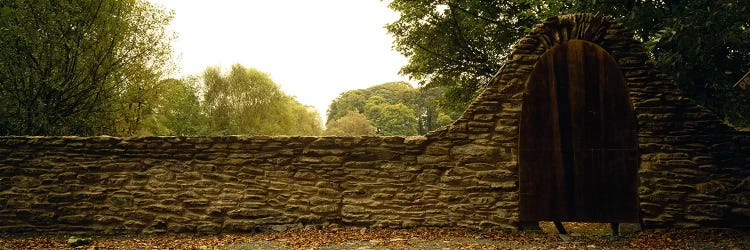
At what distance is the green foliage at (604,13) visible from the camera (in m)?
6.74

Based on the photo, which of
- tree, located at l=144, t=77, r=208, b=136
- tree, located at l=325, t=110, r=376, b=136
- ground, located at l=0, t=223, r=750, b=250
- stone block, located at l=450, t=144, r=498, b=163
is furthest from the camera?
tree, located at l=325, t=110, r=376, b=136

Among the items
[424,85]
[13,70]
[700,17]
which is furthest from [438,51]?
[13,70]

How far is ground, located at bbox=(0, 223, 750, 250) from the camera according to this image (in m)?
4.90

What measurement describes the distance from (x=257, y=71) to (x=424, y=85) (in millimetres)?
20908

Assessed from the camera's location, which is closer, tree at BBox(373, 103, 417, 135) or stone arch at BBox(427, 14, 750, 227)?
stone arch at BBox(427, 14, 750, 227)

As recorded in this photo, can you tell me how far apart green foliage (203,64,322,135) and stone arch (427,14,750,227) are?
1028 inches

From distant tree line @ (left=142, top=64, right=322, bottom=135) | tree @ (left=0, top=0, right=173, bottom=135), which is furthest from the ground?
distant tree line @ (left=142, top=64, right=322, bottom=135)

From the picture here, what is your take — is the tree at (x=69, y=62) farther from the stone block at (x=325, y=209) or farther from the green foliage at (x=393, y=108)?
the green foliage at (x=393, y=108)

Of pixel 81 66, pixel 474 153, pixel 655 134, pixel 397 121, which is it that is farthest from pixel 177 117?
pixel 397 121

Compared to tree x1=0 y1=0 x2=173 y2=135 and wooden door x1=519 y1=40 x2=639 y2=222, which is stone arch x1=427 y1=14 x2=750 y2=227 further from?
tree x1=0 y1=0 x2=173 y2=135

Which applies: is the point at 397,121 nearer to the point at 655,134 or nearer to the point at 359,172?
the point at 359,172

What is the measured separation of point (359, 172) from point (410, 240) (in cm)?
125

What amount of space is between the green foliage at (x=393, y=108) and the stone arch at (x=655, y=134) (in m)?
35.8

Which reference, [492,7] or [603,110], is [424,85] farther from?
[603,110]
